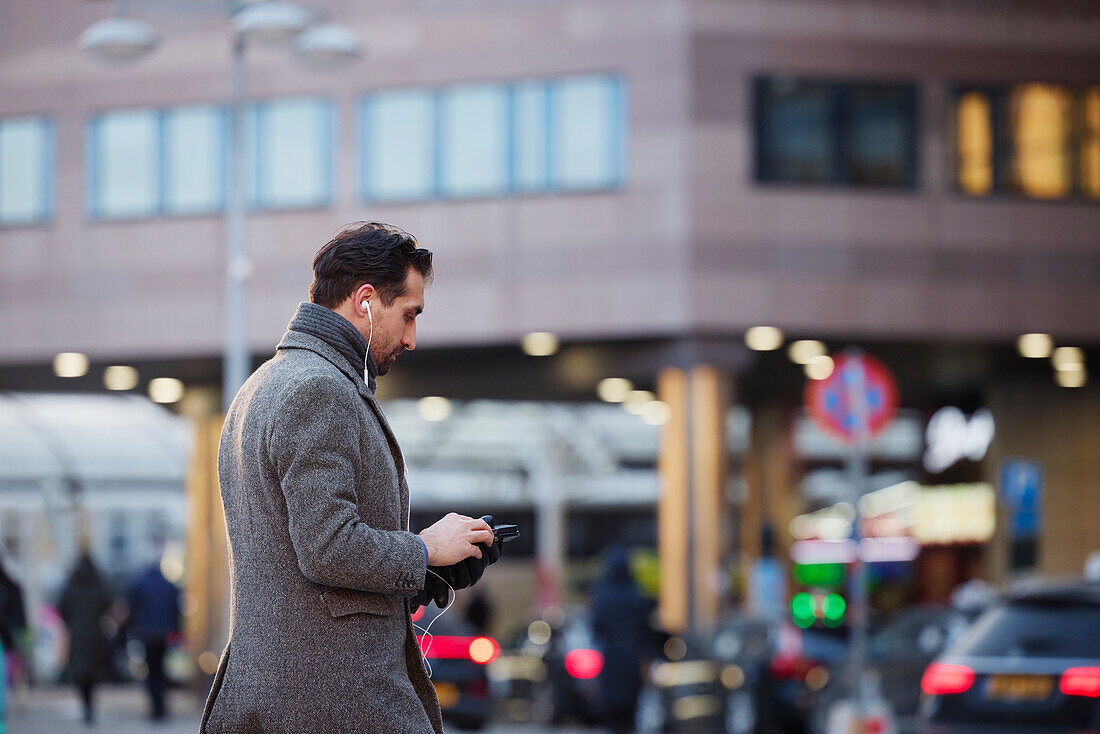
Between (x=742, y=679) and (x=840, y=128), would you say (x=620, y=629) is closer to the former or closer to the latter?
(x=742, y=679)

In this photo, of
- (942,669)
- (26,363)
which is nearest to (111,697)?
(26,363)

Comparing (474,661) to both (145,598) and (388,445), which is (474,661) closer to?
(145,598)

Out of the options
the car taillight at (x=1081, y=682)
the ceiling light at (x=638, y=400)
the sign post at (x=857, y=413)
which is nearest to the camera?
the car taillight at (x=1081, y=682)

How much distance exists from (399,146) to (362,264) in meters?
21.3

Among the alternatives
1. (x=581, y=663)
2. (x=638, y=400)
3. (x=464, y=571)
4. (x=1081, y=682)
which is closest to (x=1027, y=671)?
(x=1081, y=682)

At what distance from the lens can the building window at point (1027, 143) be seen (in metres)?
24.3

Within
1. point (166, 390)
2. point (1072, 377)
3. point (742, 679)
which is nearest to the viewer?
point (742, 679)

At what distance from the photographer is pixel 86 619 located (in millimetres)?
19734

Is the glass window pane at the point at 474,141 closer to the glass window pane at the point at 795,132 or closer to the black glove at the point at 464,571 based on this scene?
the glass window pane at the point at 795,132

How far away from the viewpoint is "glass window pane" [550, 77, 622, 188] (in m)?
24.0

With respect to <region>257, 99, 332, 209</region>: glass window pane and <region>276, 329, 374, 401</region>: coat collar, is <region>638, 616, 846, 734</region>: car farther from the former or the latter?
<region>276, 329, 374, 401</region>: coat collar

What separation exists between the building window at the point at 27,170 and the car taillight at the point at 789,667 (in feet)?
47.2

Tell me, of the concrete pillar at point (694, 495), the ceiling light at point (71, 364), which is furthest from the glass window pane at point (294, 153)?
the concrete pillar at point (694, 495)

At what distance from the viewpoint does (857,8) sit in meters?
24.2
